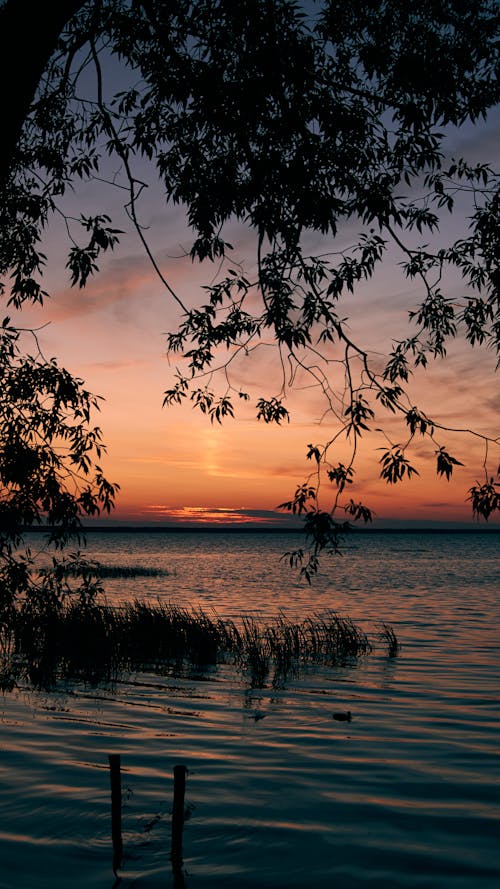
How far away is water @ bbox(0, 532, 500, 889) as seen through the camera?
8.23 m

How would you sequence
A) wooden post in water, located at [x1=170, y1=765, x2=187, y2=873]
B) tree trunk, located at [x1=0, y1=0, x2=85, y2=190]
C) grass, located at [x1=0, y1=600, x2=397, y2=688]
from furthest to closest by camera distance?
1. grass, located at [x1=0, y1=600, x2=397, y2=688]
2. wooden post in water, located at [x1=170, y1=765, x2=187, y2=873]
3. tree trunk, located at [x1=0, y1=0, x2=85, y2=190]

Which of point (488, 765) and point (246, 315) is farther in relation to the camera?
point (488, 765)

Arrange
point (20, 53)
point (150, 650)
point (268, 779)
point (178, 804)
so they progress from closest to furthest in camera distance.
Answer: point (20, 53) → point (178, 804) → point (268, 779) → point (150, 650)

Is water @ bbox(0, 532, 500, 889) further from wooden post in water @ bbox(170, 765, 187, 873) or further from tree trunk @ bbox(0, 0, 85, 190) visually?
tree trunk @ bbox(0, 0, 85, 190)

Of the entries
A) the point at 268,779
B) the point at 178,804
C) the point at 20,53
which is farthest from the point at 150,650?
the point at 20,53

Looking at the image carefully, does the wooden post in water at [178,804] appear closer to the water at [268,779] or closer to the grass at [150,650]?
the water at [268,779]

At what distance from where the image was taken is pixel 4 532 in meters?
11.1

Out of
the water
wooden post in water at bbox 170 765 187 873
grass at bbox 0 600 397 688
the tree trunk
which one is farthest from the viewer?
grass at bbox 0 600 397 688

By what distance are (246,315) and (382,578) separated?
55.6 meters

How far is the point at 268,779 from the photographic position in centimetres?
1102

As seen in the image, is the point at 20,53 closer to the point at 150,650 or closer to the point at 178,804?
the point at 178,804

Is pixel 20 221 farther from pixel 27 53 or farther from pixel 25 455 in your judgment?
pixel 27 53

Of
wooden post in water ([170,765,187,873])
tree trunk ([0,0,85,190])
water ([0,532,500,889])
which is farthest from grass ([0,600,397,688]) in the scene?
tree trunk ([0,0,85,190])

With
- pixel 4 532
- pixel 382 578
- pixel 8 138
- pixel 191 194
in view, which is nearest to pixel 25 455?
pixel 4 532
